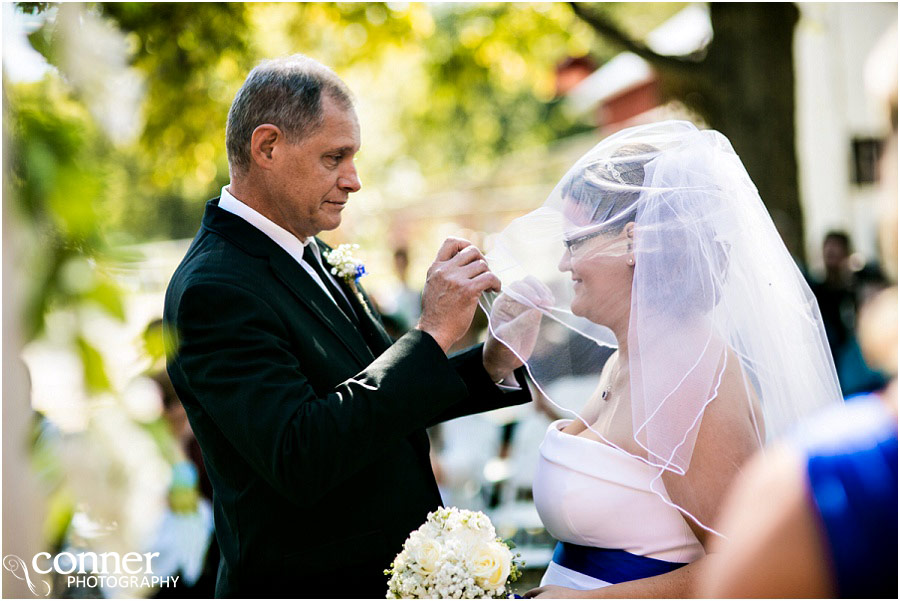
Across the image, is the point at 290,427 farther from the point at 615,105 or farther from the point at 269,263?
the point at 615,105

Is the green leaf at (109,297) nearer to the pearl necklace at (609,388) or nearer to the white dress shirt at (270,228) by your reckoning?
the white dress shirt at (270,228)

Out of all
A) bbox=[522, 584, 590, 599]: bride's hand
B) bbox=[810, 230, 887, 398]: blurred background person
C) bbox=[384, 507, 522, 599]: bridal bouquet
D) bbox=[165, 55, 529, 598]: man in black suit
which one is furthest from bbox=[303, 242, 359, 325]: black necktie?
bbox=[810, 230, 887, 398]: blurred background person

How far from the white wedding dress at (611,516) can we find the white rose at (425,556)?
1.74 feet

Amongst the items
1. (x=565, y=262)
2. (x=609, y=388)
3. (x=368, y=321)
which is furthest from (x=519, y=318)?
(x=368, y=321)

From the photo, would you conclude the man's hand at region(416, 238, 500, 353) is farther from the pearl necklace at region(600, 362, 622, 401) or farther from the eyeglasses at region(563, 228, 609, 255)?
the pearl necklace at region(600, 362, 622, 401)

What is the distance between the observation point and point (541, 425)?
6.49m

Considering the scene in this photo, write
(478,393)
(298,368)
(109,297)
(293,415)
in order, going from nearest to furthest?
(109,297)
(293,415)
(298,368)
(478,393)

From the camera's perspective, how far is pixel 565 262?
2.73 m

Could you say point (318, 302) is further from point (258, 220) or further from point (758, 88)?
point (758, 88)

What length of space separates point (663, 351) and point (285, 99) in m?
1.35

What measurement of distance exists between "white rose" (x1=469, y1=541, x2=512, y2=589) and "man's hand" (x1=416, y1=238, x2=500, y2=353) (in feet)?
1.80

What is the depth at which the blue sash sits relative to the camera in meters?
2.48

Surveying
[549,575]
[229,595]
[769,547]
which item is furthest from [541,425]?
[769,547]

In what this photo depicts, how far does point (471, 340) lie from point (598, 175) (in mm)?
5275
